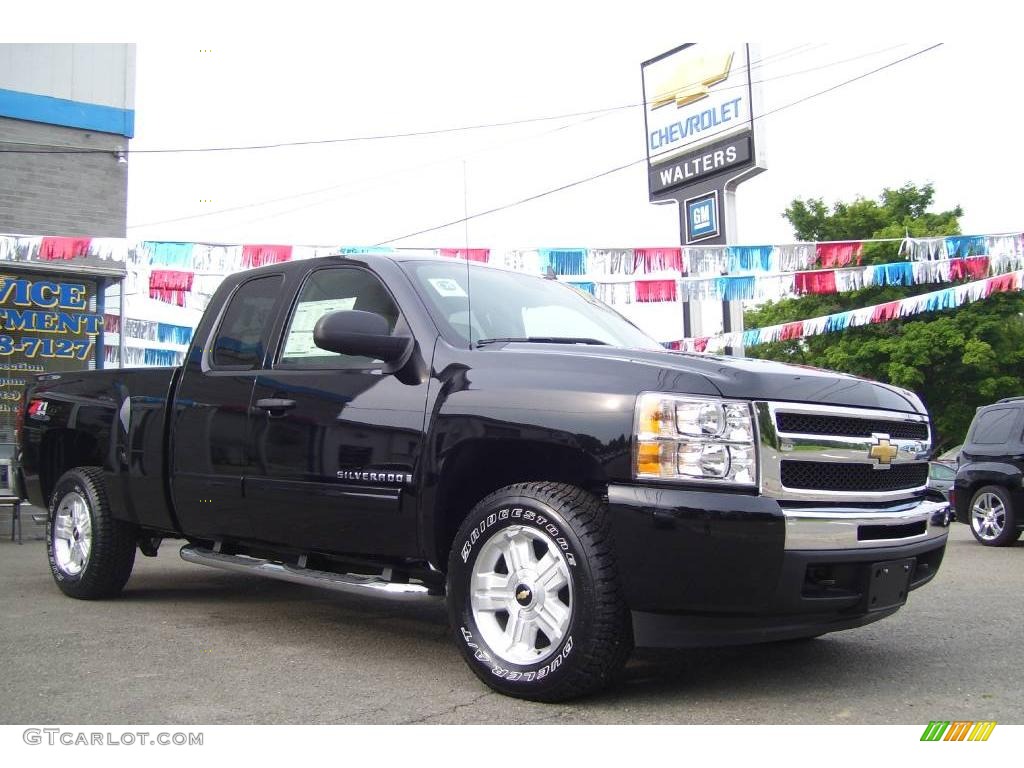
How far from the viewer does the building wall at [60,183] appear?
13703 mm

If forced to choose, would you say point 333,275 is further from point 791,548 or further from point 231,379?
point 791,548

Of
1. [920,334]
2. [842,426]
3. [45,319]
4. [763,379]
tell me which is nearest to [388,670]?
[763,379]

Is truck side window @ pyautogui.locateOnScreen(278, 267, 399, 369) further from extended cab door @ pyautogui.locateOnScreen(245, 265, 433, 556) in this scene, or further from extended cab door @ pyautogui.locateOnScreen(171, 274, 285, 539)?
extended cab door @ pyautogui.locateOnScreen(171, 274, 285, 539)

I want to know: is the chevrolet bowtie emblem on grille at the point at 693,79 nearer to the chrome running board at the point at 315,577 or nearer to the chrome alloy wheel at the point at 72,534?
the chrome alloy wheel at the point at 72,534

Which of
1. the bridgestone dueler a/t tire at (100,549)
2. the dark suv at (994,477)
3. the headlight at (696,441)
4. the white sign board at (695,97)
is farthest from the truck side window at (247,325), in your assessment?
the white sign board at (695,97)

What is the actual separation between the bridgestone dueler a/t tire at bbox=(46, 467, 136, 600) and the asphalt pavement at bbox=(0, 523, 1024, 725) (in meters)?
0.12

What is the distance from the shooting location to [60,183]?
1404 cm

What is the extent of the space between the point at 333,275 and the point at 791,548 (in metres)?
2.69

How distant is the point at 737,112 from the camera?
928 inches

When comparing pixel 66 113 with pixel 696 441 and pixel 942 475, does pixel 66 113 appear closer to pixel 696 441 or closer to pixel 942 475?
pixel 696 441

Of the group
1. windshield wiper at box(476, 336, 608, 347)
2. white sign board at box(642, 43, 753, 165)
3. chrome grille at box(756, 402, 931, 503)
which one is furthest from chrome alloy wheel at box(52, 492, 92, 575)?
white sign board at box(642, 43, 753, 165)

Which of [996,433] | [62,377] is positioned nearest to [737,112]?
[996,433]

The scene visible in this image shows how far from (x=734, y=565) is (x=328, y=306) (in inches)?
99.6

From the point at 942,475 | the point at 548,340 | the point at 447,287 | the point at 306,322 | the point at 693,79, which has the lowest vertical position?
the point at 942,475
